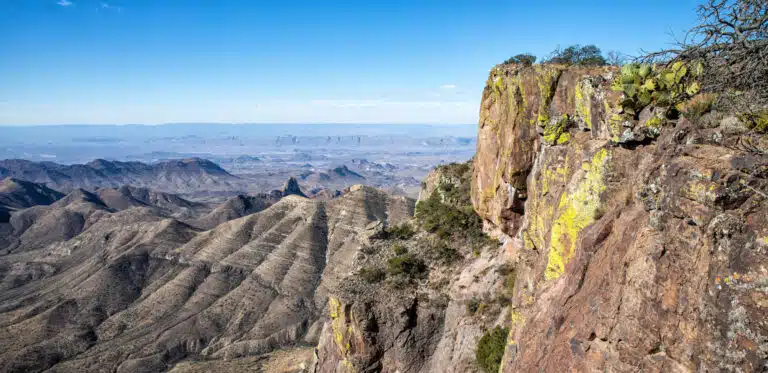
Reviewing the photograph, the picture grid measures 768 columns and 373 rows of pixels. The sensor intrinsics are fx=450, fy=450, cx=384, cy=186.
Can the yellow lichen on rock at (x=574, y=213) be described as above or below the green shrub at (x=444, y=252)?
above

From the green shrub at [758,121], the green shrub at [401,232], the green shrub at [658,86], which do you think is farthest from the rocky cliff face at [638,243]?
the green shrub at [401,232]

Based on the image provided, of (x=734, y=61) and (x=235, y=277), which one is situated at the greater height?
(x=734, y=61)

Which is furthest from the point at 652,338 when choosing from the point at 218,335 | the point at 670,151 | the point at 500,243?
the point at 218,335

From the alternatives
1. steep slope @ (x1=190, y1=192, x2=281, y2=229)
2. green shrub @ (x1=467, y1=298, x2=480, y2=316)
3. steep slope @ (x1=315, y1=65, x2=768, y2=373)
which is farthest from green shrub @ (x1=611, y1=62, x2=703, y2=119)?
steep slope @ (x1=190, y1=192, x2=281, y2=229)

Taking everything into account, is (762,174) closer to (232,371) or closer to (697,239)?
(697,239)

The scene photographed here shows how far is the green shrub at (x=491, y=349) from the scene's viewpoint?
2075 cm

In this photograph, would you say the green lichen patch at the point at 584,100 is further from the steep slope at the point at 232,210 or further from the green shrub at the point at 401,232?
the steep slope at the point at 232,210

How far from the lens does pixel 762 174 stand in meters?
9.03

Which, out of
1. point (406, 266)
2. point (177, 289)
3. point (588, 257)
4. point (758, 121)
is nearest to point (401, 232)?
point (406, 266)

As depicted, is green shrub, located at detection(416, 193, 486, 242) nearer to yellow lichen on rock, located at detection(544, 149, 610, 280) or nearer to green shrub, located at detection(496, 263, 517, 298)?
green shrub, located at detection(496, 263, 517, 298)

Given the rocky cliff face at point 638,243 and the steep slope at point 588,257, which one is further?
the steep slope at point 588,257

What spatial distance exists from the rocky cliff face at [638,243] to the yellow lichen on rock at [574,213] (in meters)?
0.05

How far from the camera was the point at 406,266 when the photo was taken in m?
28.8

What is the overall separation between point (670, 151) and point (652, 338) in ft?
15.2
